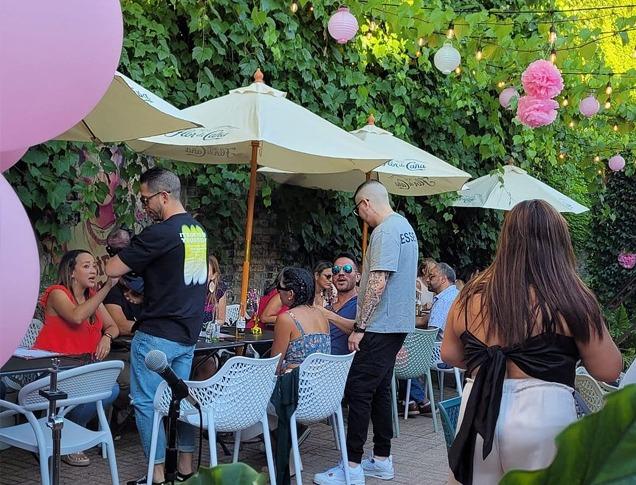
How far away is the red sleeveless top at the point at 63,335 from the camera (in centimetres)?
512

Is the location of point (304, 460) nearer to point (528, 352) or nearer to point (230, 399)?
point (230, 399)

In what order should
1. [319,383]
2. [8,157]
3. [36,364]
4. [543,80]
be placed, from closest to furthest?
[8,157] < [36,364] < [319,383] < [543,80]

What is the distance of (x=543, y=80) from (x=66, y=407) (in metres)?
4.32

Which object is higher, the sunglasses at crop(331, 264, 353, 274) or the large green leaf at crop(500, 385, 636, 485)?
the sunglasses at crop(331, 264, 353, 274)

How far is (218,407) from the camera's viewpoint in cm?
436

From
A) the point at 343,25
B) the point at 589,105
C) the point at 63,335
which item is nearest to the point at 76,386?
the point at 63,335

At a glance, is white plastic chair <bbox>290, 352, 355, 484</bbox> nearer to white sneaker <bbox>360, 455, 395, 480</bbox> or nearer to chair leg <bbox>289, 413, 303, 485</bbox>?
chair leg <bbox>289, 413, 303, 485</bbox>

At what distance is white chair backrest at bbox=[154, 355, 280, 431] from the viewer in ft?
14.2

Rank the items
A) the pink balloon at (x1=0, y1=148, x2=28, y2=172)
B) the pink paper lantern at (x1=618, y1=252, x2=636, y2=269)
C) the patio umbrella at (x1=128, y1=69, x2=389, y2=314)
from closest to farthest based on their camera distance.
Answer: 1. the pink balloon at (x1=0, y1=148, x2=28, y2=172)
2. the patio umbrella at (x1=128, y1=69, x2=389, y2=314)
3. the pink paper lantern at (x1=618, y1=252, x2=636, y2=269)

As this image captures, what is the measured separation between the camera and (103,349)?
209 inches

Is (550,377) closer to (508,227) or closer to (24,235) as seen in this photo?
(508,227)

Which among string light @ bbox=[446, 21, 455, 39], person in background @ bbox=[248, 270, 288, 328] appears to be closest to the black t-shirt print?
person in background @ bbox=[248, 270, 288, 328]

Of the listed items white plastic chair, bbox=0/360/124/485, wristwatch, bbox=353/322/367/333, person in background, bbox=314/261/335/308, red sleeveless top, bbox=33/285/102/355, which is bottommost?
white plastic chair, bbox=0/360/124/485

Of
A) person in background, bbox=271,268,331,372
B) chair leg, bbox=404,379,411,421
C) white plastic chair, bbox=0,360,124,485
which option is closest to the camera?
white plastic chair, bbox=0,360,124,485
